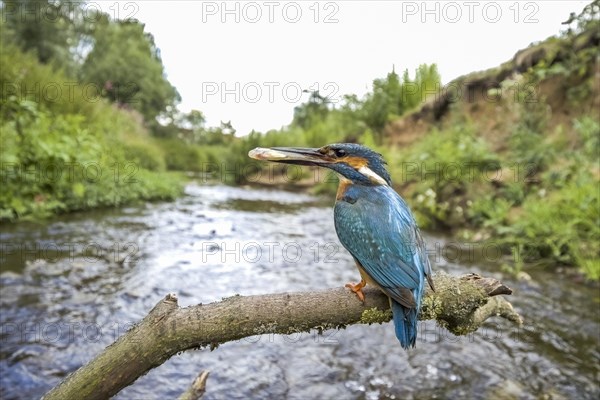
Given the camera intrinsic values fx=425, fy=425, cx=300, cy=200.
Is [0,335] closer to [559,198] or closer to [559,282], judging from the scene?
[559,282]

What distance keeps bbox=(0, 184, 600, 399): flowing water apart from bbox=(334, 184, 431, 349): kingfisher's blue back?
1.87m

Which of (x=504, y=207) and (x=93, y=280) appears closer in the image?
Result: (x=93, y=280)

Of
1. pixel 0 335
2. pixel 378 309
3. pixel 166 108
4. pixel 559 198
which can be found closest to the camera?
pixel 378 309

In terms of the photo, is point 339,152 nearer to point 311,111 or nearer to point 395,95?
point 395,95

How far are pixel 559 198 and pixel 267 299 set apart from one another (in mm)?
6949

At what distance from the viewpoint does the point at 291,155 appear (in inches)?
63.7

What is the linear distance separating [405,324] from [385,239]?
0.33 m

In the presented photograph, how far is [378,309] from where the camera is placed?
162 centimetres

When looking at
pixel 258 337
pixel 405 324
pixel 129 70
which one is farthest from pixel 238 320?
pixel 129 70

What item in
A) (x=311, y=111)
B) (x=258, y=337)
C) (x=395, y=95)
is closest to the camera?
(x=258, y=337)

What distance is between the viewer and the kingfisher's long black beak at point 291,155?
5.04 ft

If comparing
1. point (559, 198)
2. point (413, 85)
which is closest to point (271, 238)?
point (559, 198)

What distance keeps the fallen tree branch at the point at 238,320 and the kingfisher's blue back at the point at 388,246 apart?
11 cm

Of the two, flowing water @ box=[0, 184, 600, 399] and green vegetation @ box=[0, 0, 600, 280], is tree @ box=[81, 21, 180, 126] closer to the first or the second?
green vegetation @ box=[0, 0, 600, 280]
